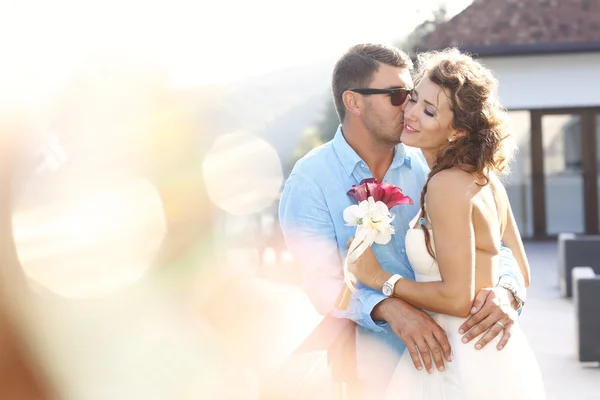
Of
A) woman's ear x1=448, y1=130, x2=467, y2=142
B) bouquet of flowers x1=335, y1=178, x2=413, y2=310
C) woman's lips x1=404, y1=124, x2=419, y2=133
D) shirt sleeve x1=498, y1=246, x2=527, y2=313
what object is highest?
woman's lips x1=404, y1=124, x2=419, y2=133

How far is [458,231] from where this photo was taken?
2.82m

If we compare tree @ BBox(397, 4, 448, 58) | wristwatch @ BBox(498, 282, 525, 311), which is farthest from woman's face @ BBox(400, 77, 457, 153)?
tree @ BBox(397, 4, 448, 58)

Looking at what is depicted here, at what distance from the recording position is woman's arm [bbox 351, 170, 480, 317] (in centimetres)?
282

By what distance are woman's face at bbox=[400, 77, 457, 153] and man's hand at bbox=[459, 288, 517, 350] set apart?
55 cm

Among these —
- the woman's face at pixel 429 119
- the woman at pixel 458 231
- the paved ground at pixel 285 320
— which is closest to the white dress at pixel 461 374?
the woman at pixel 458 231

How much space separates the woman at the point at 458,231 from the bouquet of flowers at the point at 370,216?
0.05 m

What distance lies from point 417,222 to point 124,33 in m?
8.33

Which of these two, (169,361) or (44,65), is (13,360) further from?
(169,361)

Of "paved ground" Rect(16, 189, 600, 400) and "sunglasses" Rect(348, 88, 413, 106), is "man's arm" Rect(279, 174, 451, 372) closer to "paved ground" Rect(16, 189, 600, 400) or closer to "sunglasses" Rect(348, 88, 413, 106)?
"sunglasses" Rect(348, 88, 413, 106)

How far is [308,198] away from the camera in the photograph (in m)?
3.33

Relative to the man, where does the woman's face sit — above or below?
above

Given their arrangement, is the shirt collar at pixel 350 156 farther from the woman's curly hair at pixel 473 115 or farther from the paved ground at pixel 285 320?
the paved ground at pixel 285 320

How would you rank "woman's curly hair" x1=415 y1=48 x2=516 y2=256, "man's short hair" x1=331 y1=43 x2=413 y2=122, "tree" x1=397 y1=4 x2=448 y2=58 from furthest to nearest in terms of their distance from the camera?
"tree" x1=397 y1=4 x2=448 y2=58 → "man's short hair" x1=331 y1=43 x2=413 y2=122 → "woman's curly hair" x1=415 y1=48 x2=516 y2=256

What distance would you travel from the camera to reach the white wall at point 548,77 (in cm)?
1973
